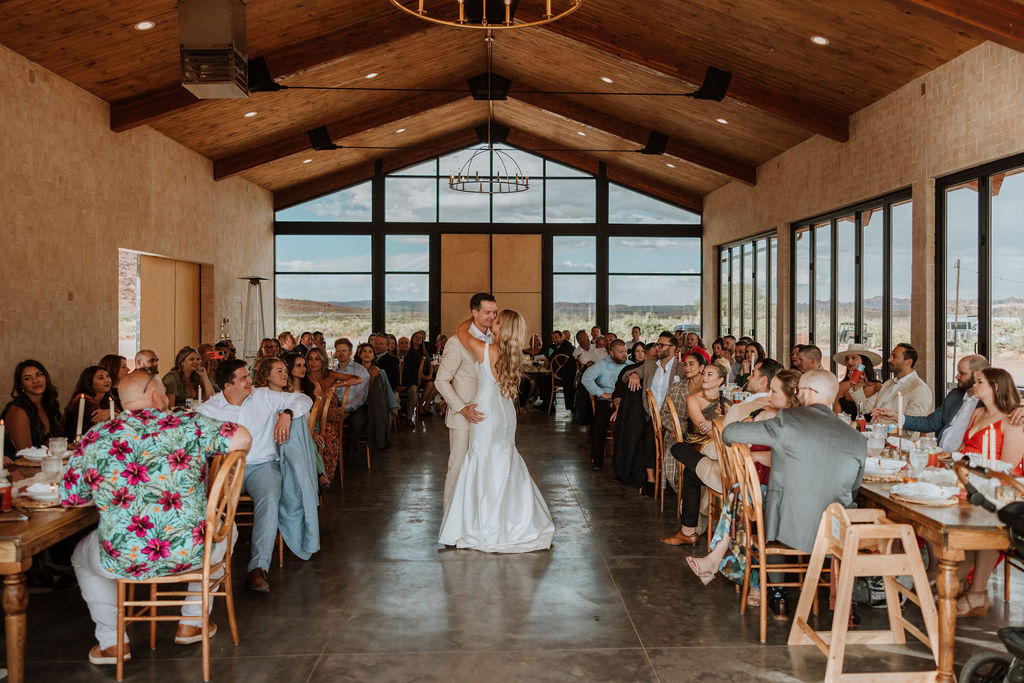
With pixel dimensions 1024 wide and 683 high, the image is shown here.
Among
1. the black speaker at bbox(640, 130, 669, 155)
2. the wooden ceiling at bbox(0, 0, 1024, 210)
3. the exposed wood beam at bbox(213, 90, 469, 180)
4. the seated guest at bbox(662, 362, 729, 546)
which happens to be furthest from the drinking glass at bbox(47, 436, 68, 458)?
the black speaker at bbox(640, 130, 669, 155)

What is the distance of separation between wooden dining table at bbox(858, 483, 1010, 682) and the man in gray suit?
1.29ft

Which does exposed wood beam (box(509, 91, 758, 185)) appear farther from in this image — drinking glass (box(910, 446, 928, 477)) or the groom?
drinking glass (box(910, 446, 928, 477))

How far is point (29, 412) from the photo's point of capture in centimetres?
531

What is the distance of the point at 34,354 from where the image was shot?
834cm

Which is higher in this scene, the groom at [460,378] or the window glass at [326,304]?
the window glass at [326,304]

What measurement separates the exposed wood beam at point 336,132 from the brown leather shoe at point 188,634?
433 inches

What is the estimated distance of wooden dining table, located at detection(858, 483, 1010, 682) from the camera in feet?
10.4

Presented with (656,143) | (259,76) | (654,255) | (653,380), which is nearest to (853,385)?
(653,380)

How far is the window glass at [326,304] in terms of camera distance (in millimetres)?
17625

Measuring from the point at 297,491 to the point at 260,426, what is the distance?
46cm

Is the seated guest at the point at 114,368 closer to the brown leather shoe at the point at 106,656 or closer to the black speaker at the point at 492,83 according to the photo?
the brown leather shoe at the point at 106,656

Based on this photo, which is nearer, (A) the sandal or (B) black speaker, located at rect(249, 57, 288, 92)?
(A) the sandal

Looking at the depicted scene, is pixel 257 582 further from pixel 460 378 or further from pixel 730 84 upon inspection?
pixel 730 84

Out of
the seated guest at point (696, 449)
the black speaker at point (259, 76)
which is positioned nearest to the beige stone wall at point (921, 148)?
the seated guest at point (696, 449)
